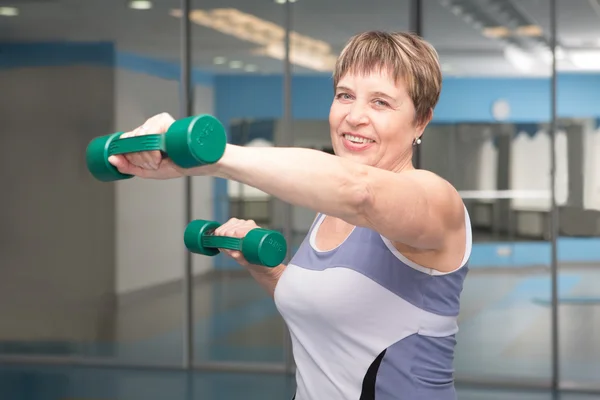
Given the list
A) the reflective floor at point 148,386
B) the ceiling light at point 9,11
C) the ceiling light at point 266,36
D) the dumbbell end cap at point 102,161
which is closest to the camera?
the dumbbell end cap at point 102,161

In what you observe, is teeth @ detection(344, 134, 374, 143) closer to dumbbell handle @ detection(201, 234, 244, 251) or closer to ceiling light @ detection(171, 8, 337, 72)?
dumbbell handle @ detection(201, 234, 244, 251)

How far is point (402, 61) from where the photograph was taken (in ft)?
4.11

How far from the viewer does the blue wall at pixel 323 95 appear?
4.80 m

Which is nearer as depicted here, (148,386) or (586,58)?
(586,58)

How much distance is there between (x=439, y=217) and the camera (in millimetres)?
1148

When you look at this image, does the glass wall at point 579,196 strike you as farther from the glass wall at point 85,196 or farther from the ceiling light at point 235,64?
the glass wall at point 85,196

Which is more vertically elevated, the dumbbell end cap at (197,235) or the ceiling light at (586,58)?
the ceiling light at (586,58)

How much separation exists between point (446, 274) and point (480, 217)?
12.6 feet

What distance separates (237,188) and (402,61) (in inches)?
158

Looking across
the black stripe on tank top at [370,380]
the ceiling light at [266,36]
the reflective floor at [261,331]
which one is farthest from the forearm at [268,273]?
the ceiling light at [266,36]

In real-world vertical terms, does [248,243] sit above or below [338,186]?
below

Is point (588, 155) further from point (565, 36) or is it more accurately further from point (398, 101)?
point (398, 101)

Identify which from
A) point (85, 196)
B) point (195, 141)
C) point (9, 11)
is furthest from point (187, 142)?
point (9, 11)

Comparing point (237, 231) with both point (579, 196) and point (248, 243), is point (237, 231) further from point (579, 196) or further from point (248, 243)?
point (579, 196)
